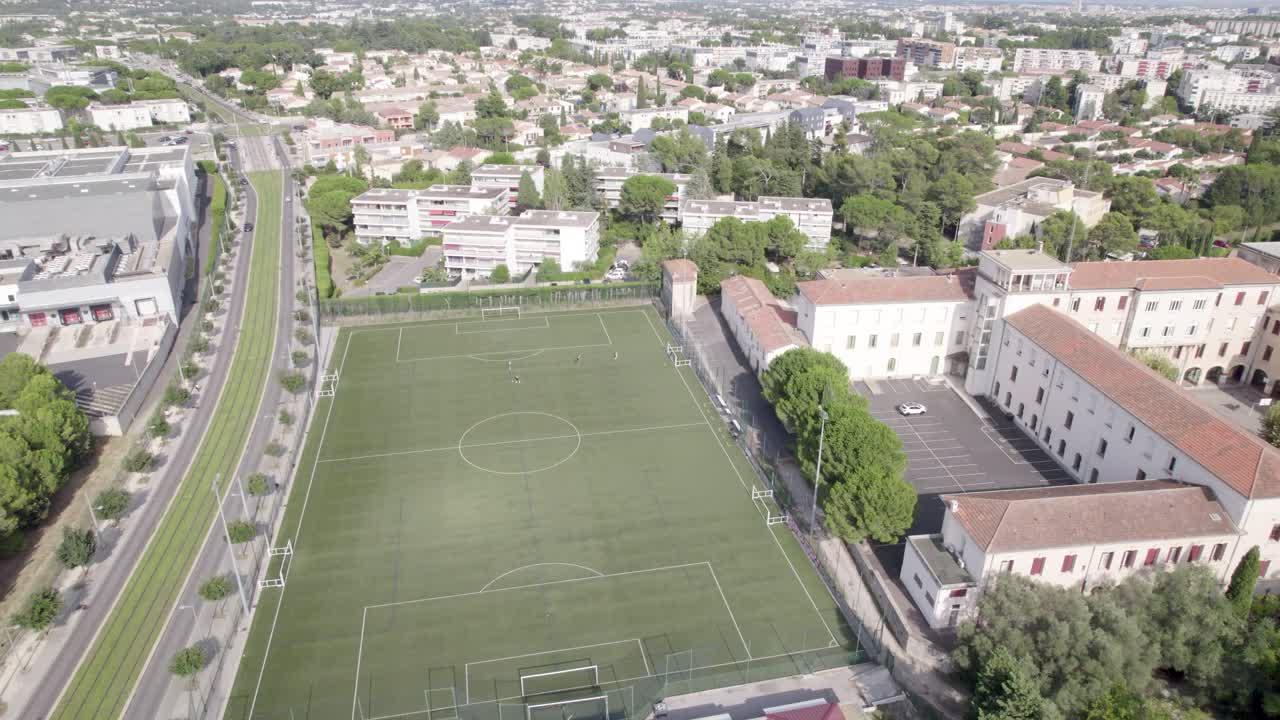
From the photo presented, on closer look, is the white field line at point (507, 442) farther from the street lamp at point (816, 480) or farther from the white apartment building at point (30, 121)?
the white apartment building at point (30, 121)

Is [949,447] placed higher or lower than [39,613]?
lower

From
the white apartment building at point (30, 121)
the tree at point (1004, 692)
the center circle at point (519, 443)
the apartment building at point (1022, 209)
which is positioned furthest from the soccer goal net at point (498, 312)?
the white apartment building at point (30, 121)

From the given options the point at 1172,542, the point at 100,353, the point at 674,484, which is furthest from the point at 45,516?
the point at 1172,542

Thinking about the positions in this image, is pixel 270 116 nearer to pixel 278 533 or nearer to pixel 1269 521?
pixel 278 533

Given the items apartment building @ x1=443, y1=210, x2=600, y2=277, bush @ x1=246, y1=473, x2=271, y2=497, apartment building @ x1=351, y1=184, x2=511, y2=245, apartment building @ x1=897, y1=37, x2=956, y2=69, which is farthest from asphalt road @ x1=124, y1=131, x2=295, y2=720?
apartment building @ x1=897, y1=37, x2=956, y2=69

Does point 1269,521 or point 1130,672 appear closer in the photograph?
point 1130,672

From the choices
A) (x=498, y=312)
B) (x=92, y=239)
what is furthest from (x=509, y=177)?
(x=92, y=239)

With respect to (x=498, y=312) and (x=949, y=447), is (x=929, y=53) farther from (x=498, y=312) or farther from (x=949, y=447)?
(x=949, y=447)
